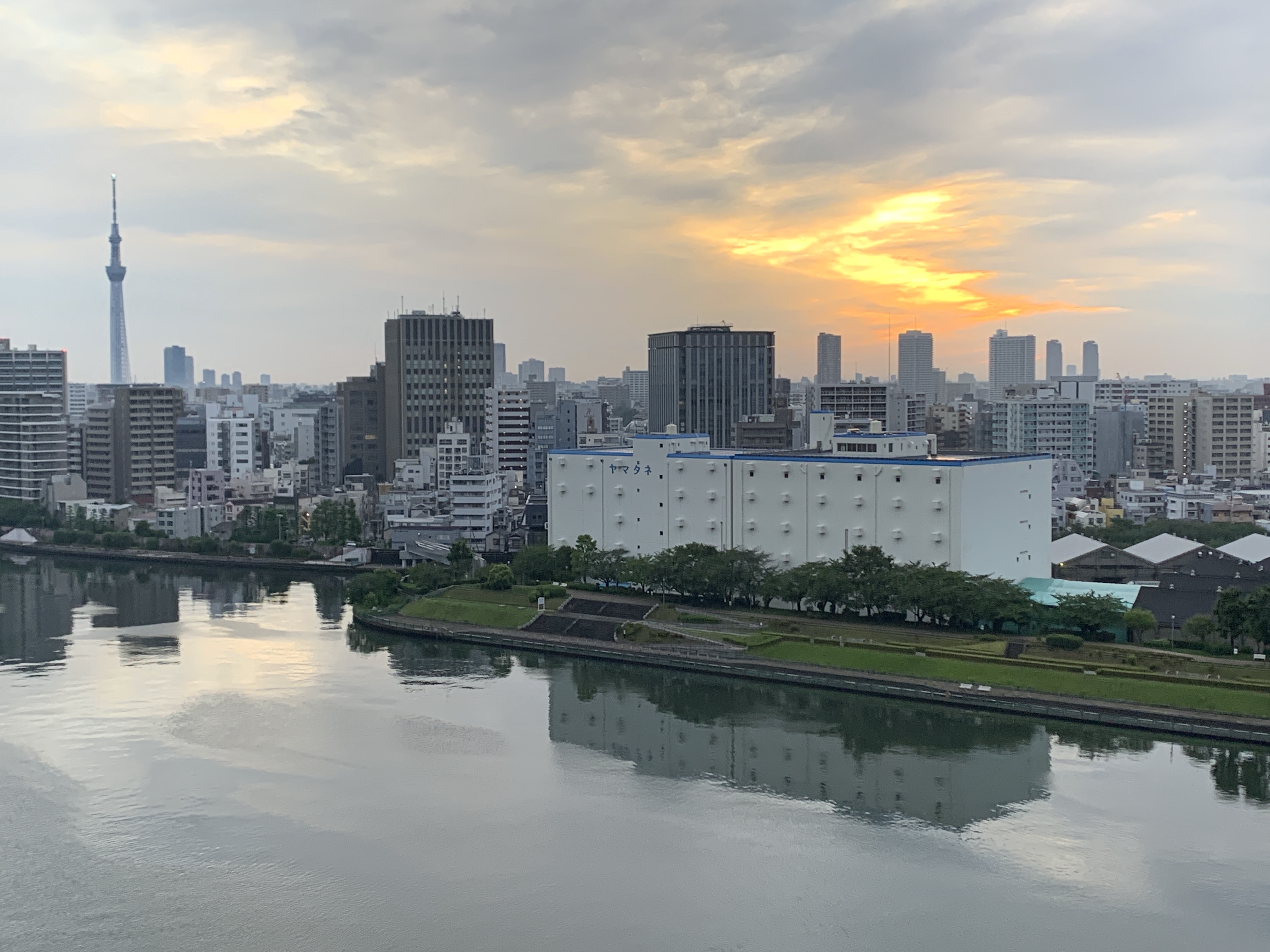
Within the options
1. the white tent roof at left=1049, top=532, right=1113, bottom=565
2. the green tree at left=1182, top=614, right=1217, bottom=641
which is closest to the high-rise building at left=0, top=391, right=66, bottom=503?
the white tent roof at left=1049, top=532, right=1113, bottom=565

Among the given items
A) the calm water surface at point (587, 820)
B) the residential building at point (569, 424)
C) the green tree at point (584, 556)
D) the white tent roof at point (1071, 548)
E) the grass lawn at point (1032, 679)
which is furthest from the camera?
the residential building at point (569, 424)

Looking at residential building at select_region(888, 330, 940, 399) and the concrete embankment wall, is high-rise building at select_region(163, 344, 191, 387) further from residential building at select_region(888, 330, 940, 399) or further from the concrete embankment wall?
the concrete embankment wall

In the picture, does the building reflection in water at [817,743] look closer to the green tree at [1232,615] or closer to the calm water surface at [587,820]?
the calm water surface at [587,820]

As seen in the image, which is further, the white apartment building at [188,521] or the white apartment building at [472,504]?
the white apartment building at [188,521]

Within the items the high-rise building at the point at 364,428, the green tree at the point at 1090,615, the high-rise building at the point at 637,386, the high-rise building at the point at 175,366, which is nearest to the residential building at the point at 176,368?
the high-rise building at the point at 175,366

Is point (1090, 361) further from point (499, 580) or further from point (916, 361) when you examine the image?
point (499, 580)

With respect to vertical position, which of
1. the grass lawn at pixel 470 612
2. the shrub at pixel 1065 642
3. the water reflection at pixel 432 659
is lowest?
the water reflection at pixel 432 659
